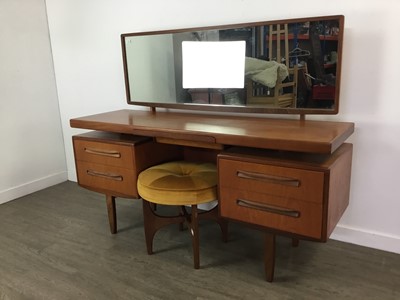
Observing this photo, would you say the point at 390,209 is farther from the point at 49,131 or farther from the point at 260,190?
the point at 49,131

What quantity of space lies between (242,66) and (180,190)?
2.32 ft

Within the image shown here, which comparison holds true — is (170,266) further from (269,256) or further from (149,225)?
(269,256)

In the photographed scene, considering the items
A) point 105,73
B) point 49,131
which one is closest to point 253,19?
point 105,73

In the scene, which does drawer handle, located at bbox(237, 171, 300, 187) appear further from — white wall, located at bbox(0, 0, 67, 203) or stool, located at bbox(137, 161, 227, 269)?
white wall, located at bbox(0, 0, 67, 203)

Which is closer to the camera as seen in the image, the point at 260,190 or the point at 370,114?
the point at 260,190

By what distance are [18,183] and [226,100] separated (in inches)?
70.8

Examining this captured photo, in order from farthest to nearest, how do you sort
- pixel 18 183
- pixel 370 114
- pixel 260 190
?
pixel 18 183 → pixel 370 114 → pixel 260 190

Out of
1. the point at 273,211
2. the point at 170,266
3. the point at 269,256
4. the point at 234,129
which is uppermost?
the point at 234,129

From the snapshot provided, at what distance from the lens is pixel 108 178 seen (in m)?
1.82

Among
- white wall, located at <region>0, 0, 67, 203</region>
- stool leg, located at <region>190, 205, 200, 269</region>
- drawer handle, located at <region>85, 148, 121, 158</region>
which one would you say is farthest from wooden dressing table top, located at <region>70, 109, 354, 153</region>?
white wall, located at <region>0, 0, 67, 203</region>

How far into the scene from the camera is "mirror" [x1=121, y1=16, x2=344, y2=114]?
1.58m

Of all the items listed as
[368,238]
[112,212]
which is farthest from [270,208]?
[112,212]

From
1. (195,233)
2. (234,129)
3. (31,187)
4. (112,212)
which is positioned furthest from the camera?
(31,187)

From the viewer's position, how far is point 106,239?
6.50ft
